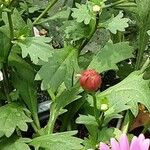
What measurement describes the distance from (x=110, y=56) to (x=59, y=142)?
0.25 m

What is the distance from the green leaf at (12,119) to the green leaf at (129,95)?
169 millimetres

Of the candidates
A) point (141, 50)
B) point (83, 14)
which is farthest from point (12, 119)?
point (141, 50)

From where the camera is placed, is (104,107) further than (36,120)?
No

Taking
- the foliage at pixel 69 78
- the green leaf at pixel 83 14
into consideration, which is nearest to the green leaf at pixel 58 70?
the foliage at pixel 69 78

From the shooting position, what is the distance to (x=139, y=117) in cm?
138

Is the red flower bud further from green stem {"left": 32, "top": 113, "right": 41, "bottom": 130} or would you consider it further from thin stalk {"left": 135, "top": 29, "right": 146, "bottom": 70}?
thin stalk {"left": 135, "top": 29, "right": 146, "bottom": 70}

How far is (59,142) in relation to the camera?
47.1 inches

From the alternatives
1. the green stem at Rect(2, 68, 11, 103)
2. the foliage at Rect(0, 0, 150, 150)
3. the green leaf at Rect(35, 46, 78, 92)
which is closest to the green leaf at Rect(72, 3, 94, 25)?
the foliage at Rect(0, 0, 150, 150)

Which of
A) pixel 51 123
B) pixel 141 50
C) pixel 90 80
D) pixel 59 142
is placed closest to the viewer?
pixel 90 80

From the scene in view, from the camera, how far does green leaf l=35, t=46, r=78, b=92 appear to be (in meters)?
1.24

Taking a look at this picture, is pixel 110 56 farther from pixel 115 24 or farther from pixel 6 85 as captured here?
pixel 6 85

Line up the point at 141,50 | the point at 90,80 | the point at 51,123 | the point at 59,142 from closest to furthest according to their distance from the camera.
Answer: the point at 90,80, the point at 59,142, the point at 51,123, the point at 141,50

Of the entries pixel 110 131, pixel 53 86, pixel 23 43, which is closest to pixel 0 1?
pixel 23 43

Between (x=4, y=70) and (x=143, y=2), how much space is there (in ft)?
1.20
